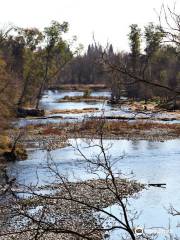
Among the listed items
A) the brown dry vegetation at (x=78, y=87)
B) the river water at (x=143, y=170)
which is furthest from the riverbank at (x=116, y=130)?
the brown dry vegetation at (x=78, y=87)

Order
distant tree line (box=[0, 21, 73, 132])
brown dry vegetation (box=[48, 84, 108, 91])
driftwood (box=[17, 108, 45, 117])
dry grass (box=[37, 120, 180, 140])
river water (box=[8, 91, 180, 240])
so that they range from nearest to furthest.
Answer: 1. river water (box=[8, 91, 180, 240])
2. dry grass (box=[37, 120, 180, 140])
3. driftwood (box=[17, 108, 45, 117])
4. distant tree line (box=[0, 21, 73, 132])
5. brown dry vegetation (box=[48, 84, 108, 91])

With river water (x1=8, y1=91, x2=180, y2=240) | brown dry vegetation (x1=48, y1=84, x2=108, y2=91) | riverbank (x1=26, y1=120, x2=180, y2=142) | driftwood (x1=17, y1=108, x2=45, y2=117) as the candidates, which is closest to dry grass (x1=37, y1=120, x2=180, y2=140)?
riverbank (x1=26, y1=120, x2=180, y2=142)

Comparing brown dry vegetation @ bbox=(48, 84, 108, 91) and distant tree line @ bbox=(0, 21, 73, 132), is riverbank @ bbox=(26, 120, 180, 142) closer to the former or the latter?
distant tree line @ bbox=(0, 21, 73, 132)

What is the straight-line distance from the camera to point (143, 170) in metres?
29.8

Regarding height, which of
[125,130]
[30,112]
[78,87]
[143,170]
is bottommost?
[125,130]

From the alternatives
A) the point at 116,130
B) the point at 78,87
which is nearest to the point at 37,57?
the point at 116,130

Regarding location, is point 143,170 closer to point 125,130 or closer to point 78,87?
point 125,130

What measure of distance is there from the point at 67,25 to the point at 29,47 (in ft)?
25.1

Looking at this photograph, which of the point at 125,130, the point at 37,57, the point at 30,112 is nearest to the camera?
the point at 125,130

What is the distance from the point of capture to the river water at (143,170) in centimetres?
2009

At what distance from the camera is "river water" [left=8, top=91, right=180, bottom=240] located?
20.1m

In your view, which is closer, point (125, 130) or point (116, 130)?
point (116, 130)

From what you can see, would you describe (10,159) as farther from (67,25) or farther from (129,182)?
(67,25)

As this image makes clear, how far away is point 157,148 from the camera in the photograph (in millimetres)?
38375
